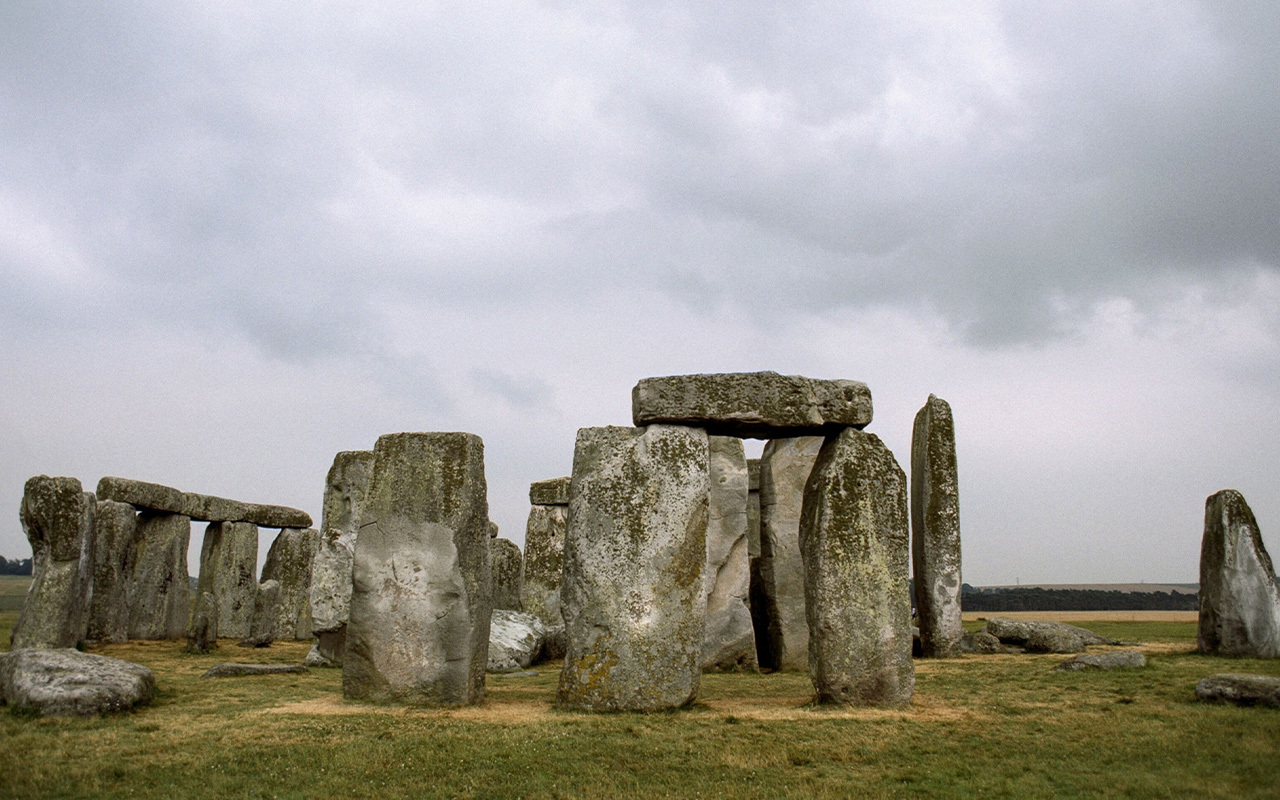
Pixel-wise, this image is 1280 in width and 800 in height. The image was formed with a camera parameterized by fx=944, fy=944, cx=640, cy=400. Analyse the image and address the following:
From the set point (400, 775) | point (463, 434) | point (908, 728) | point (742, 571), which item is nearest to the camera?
point (400, 775)

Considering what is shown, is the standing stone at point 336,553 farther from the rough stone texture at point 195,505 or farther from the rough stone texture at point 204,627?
the rough stone texture at point 195,505

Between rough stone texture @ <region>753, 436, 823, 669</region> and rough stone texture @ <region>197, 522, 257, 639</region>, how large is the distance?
1283 cm

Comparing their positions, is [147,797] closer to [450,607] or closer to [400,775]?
[400,775]

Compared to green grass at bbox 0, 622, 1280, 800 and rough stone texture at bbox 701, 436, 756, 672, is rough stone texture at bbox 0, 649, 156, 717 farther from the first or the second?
rough stone texture at bbox 701, 436, 756, 672

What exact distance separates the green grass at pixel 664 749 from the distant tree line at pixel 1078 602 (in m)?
28.8

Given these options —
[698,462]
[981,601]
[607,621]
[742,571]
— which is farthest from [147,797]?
[981,601]

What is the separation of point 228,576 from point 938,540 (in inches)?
618

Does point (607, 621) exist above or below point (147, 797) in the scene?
above

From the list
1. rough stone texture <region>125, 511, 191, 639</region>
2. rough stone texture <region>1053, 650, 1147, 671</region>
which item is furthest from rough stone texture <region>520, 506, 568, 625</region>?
rough stone texture <region>1053, 650, 1147, 671</region>

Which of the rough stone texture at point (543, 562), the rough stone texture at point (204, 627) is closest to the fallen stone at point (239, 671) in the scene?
the rough stone texture at point (204, 627)

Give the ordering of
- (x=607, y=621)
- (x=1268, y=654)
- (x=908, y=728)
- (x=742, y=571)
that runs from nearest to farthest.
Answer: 1. (x=908, y=728)
2. (x=607, y=621)
3. (x=1268, y=654)
4. (x=742, y=571)

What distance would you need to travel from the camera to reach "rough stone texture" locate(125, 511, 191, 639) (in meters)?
19.3

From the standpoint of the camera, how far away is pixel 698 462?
8844mm

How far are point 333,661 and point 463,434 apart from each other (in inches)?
229
